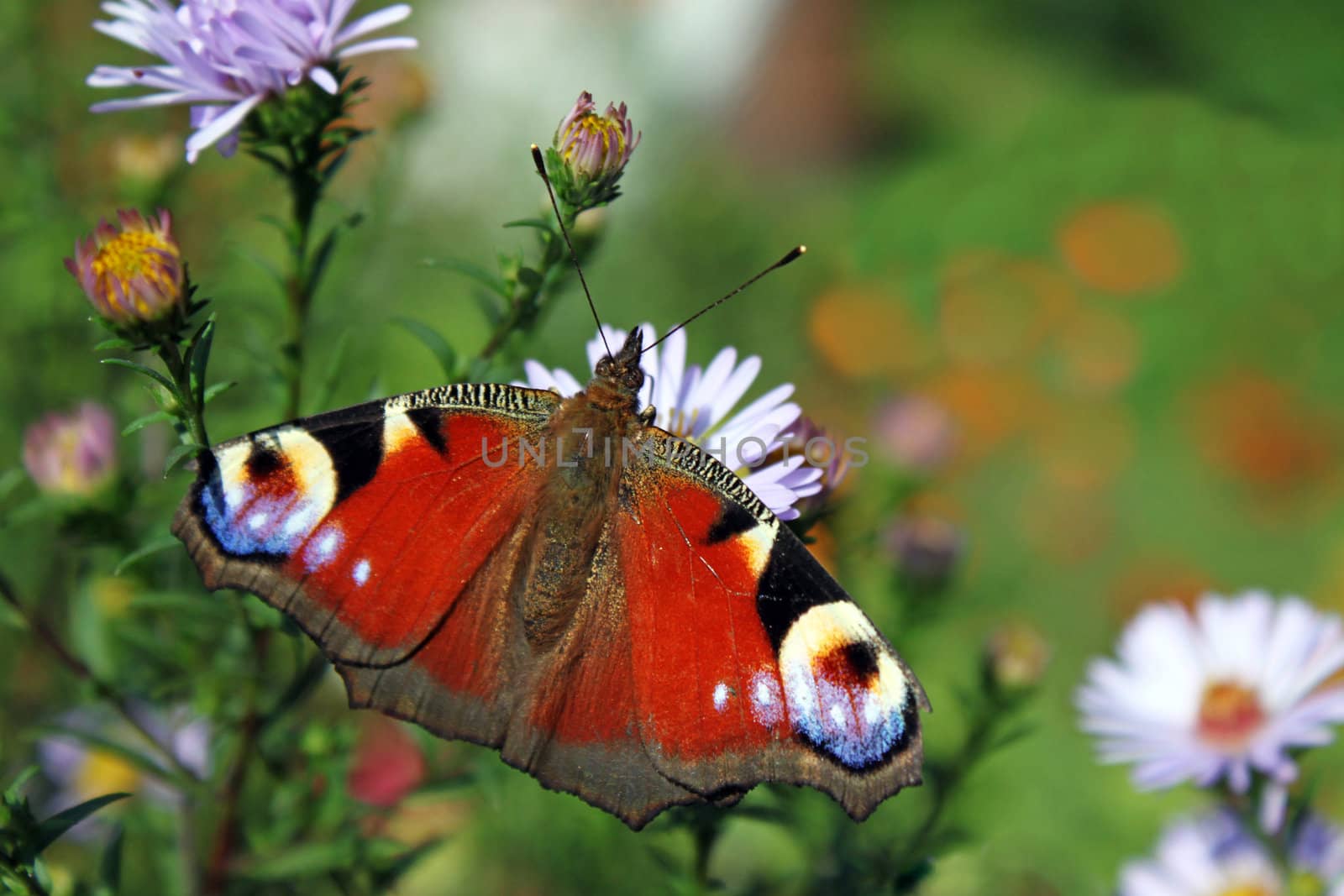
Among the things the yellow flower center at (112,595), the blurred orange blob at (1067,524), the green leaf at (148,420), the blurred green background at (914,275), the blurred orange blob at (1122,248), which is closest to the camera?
the green leaf at (148,420)

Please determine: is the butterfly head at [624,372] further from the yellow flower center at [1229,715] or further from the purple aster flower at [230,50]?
the yellow flower center at [1229,715]

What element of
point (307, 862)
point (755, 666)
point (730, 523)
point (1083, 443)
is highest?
point (730, 523)

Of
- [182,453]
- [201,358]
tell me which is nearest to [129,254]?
[201,358]

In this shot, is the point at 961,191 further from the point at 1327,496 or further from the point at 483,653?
the point at 483,653

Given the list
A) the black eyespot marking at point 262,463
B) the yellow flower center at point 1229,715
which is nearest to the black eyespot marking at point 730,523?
the black eyespot marking at point 262,463

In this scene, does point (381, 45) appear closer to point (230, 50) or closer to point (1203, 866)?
point (230, 50)

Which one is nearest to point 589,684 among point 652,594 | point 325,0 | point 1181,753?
point 652,594
